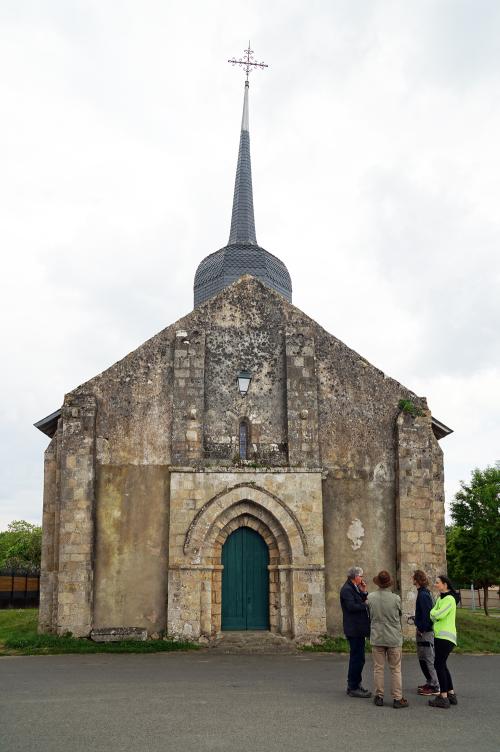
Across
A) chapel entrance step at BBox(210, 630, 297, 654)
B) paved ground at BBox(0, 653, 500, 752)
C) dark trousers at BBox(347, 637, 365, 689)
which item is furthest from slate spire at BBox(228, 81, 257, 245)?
dark trousers at BBox(347, 637, 365, 689)

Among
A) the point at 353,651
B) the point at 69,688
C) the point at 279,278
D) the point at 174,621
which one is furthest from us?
the point at 279,278

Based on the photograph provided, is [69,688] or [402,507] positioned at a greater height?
[402,507]

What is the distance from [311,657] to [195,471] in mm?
4423

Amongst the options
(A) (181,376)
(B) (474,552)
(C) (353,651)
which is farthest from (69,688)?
(B) (474,552)

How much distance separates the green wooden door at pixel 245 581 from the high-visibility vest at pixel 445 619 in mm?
7618

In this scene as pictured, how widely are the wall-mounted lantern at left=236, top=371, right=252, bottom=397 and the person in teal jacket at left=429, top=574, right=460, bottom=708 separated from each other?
847 centimetres

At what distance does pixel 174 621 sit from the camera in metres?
14.8

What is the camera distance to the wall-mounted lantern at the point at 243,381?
53.6ft

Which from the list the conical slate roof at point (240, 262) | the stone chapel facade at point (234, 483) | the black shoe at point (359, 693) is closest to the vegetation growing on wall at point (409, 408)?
the stone chapel facade at point (234, 483)

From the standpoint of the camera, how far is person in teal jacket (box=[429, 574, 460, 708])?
27.3 feet

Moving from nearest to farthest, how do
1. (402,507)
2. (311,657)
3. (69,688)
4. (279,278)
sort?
(69,688) < (311,657) < (402,507) < (279,278)

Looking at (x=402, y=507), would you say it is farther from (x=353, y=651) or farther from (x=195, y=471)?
(x=353, y=651)

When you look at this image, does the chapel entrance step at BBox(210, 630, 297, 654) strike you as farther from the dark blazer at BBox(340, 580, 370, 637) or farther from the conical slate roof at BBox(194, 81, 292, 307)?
the conical slate roof at BBox(194, 81, 292, 307)

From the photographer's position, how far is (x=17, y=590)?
2816cm
